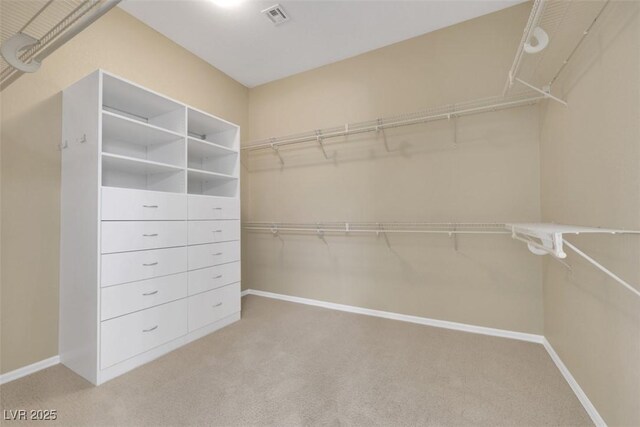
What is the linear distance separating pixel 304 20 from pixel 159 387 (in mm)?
2991

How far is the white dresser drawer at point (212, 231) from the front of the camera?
7.36ft

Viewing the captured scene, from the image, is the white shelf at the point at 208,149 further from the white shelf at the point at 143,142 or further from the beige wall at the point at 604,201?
the beige wall at the point at 604,201

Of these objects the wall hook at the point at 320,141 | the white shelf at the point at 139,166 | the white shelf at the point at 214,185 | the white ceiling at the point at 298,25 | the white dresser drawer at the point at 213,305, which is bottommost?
the white dresser drawer at the point at 213,305

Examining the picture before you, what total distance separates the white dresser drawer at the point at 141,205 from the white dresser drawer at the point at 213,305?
2.40ft

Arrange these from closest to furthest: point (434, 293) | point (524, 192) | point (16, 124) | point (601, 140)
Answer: point (601, 140), point (16, 124), point (524, 192), point (434, 293)

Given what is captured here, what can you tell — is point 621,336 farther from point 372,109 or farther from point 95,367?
point 95,367

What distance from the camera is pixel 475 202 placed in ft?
7.60

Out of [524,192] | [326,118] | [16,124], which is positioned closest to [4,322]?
[16,124]

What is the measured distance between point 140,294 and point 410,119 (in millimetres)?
2652

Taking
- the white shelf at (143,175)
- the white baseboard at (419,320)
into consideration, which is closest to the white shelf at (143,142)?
the white shelf at (143,175)

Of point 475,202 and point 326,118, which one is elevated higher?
point 326,118

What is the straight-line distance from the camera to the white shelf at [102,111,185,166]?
6.53 feet

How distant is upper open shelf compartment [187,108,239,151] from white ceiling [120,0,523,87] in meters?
0.83

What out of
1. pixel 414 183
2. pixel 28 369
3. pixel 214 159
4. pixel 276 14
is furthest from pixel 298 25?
pixel 28 369
